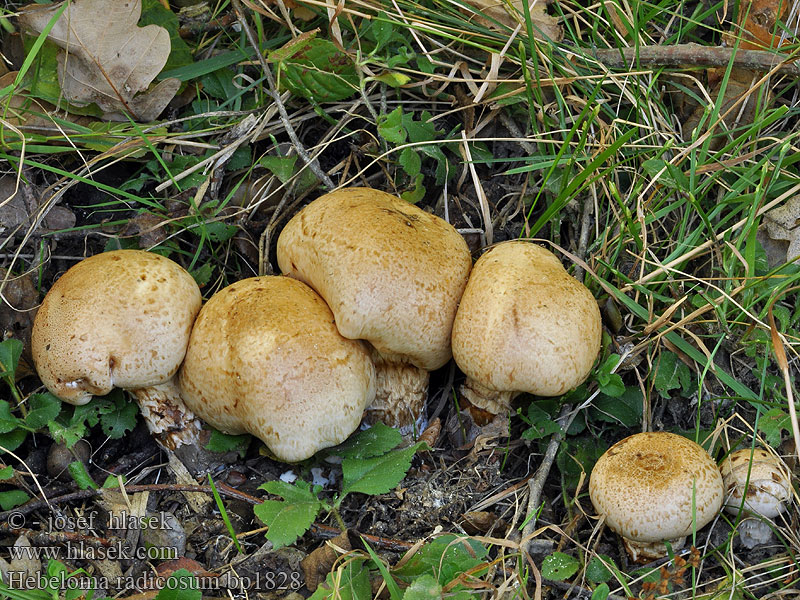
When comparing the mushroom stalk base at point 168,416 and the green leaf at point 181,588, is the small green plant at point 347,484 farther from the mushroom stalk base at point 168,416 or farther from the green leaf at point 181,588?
the mushroom stalk base at point 168,416

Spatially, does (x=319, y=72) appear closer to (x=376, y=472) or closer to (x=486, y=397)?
(x=486, y=397)

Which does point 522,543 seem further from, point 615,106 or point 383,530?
point 615,106

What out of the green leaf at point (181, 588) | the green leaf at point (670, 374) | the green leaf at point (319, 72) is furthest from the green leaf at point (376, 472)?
the green leaf at point (319, 72)

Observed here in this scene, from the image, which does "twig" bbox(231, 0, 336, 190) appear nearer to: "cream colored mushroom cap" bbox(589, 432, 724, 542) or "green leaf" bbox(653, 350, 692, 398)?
"green leaf" bbox(653, 350, 692, 398)

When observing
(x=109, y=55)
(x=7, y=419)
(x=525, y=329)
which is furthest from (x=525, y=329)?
(x=109, y=55)

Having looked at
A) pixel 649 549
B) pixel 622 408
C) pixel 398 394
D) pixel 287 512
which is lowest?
pixel 649 549

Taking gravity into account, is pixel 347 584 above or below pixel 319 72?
below

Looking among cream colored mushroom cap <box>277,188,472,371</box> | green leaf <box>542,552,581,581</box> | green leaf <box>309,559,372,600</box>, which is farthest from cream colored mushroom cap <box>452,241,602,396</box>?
green leaf <box>309,559,372,600</box>

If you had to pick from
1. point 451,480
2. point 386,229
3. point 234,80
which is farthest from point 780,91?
point 234,80
